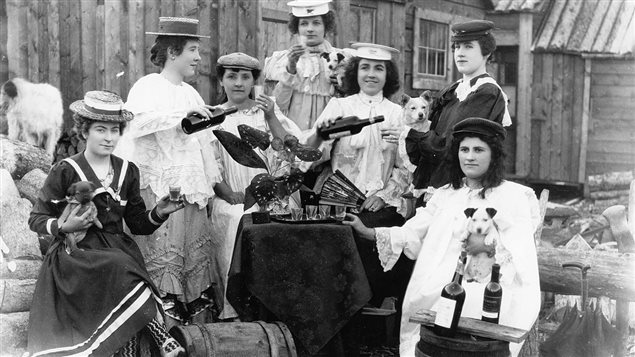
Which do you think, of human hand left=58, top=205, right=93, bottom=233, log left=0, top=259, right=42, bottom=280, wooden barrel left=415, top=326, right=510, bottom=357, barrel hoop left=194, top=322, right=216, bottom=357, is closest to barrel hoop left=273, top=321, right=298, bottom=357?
barrel hoop left=194, top=322, right=216, bottom=357

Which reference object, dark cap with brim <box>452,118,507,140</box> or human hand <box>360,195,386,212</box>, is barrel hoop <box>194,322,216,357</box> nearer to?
human hand <box>360,195,386,212</box>

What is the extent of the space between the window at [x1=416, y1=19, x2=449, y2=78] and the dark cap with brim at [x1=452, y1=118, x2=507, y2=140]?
7125mm

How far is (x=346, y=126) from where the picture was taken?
5379 mm

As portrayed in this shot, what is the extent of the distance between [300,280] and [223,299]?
32.9 inches

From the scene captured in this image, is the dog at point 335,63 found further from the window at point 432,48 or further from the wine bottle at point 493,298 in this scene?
the window at point 432,48

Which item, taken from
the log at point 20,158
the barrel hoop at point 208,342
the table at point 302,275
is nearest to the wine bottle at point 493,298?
the table at point 302,275

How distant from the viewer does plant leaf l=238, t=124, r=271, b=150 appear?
5355mm

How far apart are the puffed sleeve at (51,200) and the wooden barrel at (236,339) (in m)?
0.96

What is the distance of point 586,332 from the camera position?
5758mm

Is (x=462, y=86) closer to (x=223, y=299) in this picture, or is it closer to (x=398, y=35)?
(x=223, y=299)

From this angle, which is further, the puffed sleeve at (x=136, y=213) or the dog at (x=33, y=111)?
the dog at (x=33, y=111)

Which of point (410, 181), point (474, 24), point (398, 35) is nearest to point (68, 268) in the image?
point (410, 181)

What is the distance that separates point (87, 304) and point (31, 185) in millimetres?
2322

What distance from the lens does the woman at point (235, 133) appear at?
5617mm
